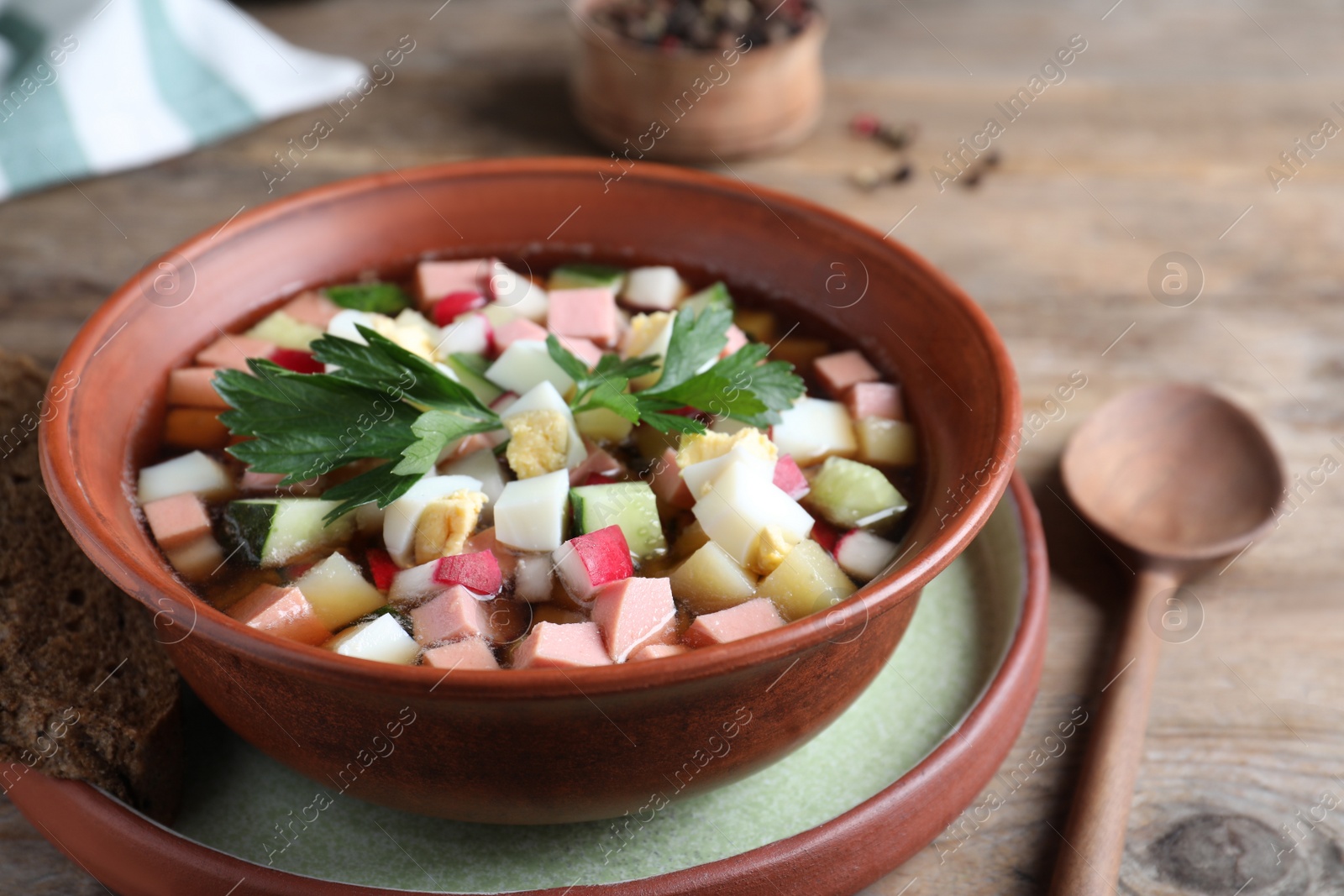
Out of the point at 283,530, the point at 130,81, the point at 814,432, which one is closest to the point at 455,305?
the point at 283,530

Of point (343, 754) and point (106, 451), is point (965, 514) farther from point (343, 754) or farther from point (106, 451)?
point (106, 451)

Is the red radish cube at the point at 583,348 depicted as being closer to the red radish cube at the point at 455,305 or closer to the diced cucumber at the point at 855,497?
the red radish cube at the point at 455,305

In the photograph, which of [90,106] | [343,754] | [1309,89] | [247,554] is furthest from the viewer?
[1309,89]

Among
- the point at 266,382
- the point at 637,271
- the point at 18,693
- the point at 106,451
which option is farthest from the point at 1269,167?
the point at 18,693

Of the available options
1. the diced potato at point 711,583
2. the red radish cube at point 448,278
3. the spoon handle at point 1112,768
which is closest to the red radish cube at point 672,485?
the diced potato at point 711,583

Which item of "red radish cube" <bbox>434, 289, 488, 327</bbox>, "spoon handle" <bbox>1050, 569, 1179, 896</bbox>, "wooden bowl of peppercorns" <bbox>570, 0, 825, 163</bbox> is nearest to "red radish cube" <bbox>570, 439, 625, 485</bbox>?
"red radish cube" <bbox>434, 289, 488, 327</bbox>

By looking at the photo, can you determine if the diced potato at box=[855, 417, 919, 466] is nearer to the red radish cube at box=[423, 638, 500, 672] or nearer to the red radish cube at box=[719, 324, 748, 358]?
the red radish cube at box=[719, 324, 748, 358]
